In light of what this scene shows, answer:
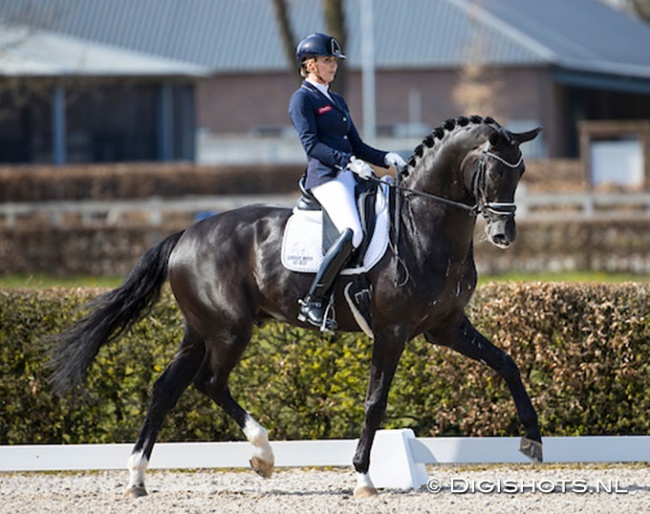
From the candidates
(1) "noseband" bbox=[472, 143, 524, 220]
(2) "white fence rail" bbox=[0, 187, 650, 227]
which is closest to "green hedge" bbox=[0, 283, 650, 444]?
(1) "noseband" bbox=[472, 143, 524, 220]

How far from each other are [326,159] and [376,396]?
1.38 meters

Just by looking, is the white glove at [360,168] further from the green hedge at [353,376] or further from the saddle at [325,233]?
the green hedge at [353,376]

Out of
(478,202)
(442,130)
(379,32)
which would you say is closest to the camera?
(478,202)

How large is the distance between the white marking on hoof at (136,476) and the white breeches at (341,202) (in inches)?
70.9

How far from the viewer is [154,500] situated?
7.56m

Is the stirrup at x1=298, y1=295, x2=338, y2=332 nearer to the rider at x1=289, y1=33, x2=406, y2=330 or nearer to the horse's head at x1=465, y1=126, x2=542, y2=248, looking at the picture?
the rider at x1=289, y1=33, x2=406, y2=330

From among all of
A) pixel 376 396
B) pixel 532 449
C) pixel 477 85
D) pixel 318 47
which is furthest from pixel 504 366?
pixel 477 85

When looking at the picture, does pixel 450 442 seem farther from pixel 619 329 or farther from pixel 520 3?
pixel 520 3

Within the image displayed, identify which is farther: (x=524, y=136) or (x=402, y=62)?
(x=402, y=62)

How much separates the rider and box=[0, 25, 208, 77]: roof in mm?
20926

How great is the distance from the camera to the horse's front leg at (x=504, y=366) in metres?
7.54

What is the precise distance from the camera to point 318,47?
756 cm

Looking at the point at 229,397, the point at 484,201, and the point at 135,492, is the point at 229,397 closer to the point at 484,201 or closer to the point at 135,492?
the point at 135,492

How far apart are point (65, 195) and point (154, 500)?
1862 centimetres
